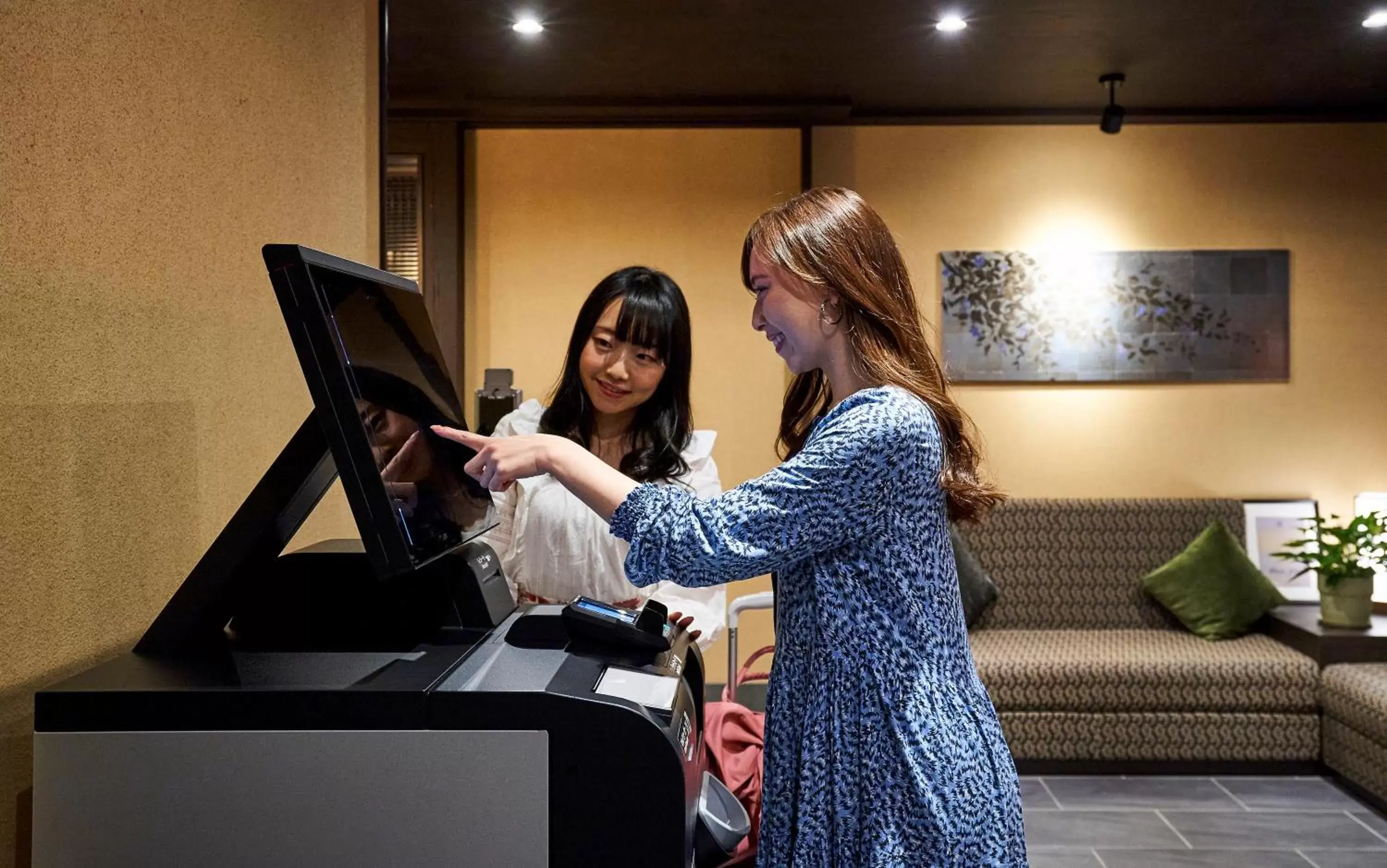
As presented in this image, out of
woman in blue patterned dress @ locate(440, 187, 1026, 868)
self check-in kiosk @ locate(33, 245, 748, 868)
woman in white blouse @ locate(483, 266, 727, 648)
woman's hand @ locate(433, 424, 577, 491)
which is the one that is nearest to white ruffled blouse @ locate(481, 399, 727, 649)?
woman in white blouse @ locate(483, 266, 727, 648)

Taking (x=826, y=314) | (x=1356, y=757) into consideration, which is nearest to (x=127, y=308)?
(x=826, y=314)

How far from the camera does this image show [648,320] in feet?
6.49

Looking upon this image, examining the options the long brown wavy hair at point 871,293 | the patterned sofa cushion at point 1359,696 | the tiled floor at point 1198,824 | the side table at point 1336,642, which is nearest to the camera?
the long brown wavy hair at point 871,293

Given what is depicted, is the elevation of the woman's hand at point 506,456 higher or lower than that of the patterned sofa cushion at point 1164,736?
higher

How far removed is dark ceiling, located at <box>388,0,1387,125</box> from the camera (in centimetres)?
389

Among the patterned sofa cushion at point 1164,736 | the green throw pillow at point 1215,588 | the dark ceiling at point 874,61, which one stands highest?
the dark ceiling at point 874,61

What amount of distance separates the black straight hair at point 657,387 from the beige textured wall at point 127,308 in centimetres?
53

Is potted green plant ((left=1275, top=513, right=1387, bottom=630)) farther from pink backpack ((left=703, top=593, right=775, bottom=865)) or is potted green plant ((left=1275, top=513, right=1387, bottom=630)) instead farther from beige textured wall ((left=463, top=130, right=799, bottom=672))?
pink backpack ((left=703, top=593, right=775, bottom=865))

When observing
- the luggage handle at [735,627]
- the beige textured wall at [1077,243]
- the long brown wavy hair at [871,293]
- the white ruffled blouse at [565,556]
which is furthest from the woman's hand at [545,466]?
the beige textured wall at [1077,243]

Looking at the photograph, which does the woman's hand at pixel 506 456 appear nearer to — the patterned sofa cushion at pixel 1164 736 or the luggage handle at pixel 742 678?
the luggage handle at pixel 742 678

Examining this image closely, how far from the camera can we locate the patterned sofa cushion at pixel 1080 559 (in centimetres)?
487

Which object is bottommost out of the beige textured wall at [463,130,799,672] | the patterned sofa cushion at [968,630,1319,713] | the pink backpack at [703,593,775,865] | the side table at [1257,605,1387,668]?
the patterned sofa cushion at [968,630,1319,713]

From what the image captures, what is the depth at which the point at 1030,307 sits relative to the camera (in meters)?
5.12

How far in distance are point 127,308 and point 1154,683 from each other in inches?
158
